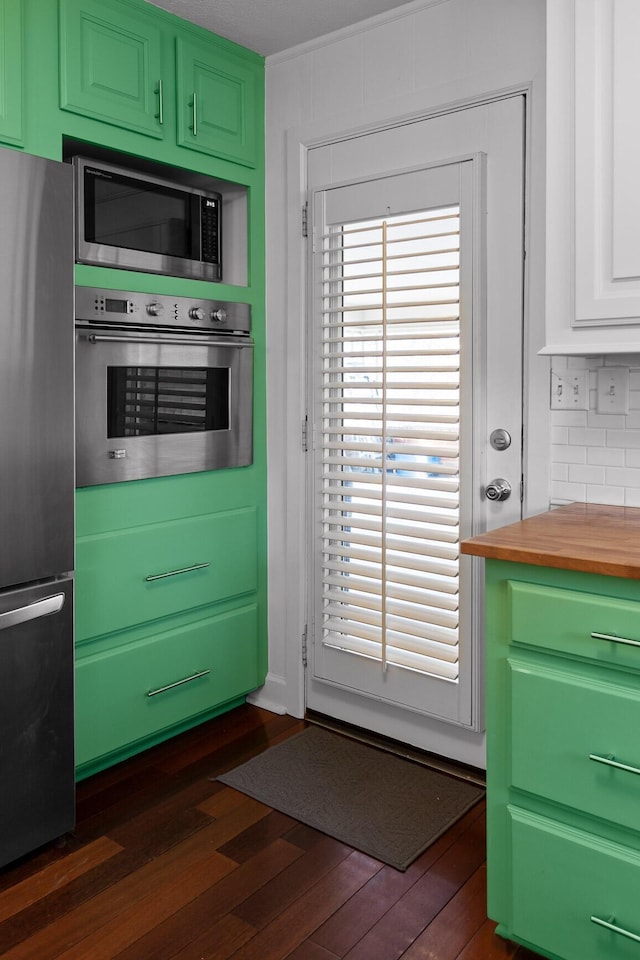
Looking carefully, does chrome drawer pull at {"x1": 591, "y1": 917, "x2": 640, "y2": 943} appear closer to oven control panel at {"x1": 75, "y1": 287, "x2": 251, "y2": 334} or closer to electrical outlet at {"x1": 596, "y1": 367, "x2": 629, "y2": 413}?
electrical outlet at {"x1": 596, "y1": 367, "x2": 629, "y2": 413}

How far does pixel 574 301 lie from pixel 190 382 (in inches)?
51.5

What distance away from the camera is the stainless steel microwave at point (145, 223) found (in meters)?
2.37

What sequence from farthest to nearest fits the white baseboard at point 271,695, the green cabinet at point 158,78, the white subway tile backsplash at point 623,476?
1. the white baseboard at point 271,695
2. the green cabinet at point 158,78
3. the white subway tile backsplash at point 623,476

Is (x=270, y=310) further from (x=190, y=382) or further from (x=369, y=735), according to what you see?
(x=369, y=735)

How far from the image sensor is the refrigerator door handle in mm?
1913

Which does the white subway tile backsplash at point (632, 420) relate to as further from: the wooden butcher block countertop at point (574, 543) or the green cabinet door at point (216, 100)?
the green cabinet door at point (216, 100)

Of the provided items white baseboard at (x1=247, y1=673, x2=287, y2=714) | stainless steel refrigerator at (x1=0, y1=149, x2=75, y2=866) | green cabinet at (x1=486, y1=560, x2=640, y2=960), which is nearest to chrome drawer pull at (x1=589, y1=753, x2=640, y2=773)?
green cabinet at (x1=486, y1=560, x2=640, y2=960)

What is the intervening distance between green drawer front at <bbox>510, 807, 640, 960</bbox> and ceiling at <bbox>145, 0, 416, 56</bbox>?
93.8 inches

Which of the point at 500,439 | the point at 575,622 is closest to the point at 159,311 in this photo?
the point at 500,439

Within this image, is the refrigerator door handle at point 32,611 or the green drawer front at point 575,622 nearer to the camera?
the green drawer front at point 575,622

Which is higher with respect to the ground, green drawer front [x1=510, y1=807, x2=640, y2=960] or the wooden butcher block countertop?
the wooden butcher block countertop

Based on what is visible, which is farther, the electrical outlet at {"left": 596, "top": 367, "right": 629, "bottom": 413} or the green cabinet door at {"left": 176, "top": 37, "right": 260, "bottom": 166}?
the green cabinet door at {"left": 176, "top": 37, "right": 260, "bottom": 166}

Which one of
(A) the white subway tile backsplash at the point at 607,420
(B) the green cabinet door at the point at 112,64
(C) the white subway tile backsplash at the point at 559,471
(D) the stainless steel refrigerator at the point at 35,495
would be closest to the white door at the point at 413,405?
(C) the white subway tile backsplash at the point at 559,471

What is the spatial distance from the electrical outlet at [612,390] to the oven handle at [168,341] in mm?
1251
